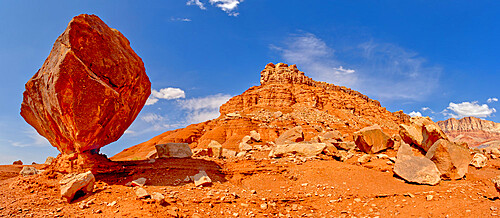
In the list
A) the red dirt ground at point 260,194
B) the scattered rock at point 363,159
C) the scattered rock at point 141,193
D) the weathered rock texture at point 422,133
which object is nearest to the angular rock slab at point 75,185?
the red dirt ground at point 260,194

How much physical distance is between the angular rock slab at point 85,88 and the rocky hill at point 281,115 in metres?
21.0

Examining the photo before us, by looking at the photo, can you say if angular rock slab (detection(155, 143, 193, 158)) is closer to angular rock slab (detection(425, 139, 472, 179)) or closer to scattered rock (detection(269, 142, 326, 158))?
scattered rock (detection(269, 142, 326, 158))

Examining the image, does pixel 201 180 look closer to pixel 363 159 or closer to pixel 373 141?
pixel 363 159

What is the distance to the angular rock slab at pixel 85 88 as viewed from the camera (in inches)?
344

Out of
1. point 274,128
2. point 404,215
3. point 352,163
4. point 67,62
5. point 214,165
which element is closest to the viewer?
point 404,215

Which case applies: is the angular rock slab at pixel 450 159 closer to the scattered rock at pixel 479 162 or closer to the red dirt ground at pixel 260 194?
the red dirt ground at pixel 260 194

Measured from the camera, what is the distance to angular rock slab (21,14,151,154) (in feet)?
28.7

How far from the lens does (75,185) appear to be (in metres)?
8.05

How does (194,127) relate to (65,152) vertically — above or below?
above

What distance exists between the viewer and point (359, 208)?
892cm

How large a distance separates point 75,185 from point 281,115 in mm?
40101

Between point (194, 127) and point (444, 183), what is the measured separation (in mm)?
42607

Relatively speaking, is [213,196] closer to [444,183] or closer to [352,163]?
[352,163]

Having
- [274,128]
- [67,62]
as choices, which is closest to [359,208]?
[67,62]
